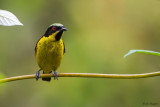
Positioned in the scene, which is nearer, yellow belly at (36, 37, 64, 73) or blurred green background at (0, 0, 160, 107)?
yellow belly at (36, 37, 64, 73)

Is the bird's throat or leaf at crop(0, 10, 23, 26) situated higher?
leaf at crop(0, 10, 23, 26)

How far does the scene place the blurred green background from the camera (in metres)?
9.02

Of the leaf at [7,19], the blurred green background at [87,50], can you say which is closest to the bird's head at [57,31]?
the leaf at [7,19]

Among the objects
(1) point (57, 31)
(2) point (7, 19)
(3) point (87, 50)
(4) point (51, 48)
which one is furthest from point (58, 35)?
(3) point (87, 50)

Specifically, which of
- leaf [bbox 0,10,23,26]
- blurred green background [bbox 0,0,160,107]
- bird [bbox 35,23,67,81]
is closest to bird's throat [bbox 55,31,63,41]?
bird [bbox 35,23,67,81]

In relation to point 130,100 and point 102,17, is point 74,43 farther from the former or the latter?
point 130,100

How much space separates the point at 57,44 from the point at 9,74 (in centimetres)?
491

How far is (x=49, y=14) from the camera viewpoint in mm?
10250

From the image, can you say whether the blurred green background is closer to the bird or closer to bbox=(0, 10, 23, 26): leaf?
the bird

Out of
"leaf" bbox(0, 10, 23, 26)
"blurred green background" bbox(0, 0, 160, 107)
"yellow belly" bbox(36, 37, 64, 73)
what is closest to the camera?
"leaf" bbox(0, 10, 23, 26)

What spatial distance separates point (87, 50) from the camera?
10.0 m

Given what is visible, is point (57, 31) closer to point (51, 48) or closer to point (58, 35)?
point (58, 35)

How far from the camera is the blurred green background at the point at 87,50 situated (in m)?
9.02

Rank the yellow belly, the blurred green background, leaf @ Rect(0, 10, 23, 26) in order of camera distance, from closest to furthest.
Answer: leaf @ Rect(0, 10, 23, 26), the yellow belly, the blurred green background
